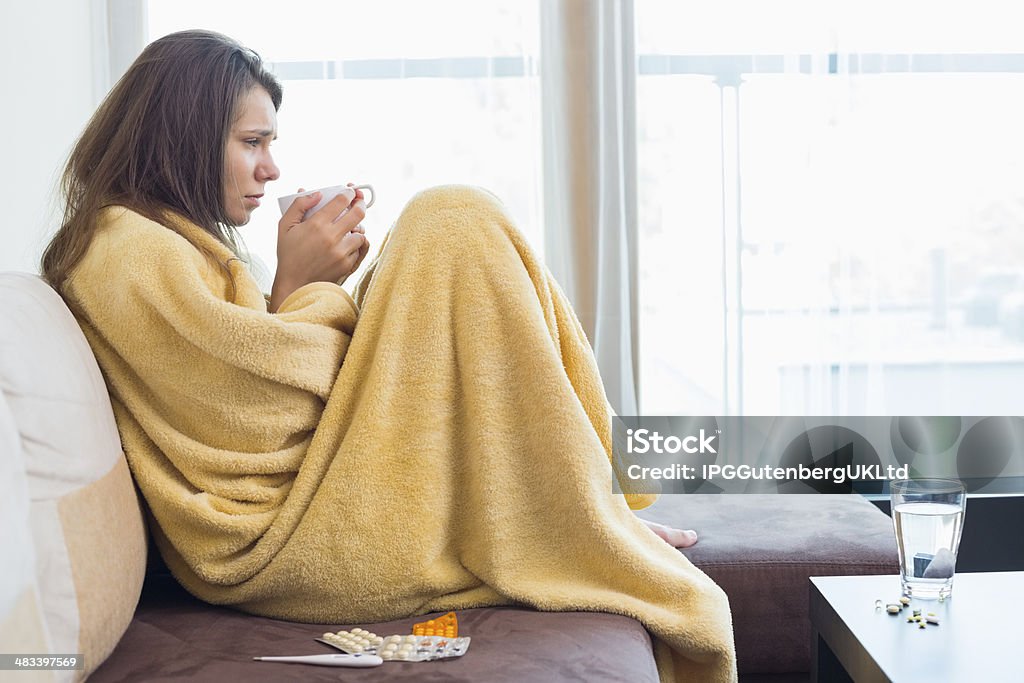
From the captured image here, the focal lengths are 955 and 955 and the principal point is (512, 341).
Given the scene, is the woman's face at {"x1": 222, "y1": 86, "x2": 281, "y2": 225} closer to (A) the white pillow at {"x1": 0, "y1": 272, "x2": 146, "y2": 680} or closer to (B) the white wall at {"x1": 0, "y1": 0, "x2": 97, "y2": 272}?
(A) the white pillow at {"x1": 0, "y1": 272, "x2": 146, "y2": 680}

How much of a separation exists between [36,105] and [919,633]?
2.34 metres

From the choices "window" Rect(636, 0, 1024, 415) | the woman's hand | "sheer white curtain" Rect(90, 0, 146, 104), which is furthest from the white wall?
"window" Rect(636, 0, 1024, 415)

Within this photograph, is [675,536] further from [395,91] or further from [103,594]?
[395,91]

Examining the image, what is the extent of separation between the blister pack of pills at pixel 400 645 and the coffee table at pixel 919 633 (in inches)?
17.3

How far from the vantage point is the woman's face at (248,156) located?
1.42 meters

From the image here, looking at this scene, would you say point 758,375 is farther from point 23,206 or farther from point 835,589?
point 23,206

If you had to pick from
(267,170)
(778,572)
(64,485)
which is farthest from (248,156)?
(778,572)

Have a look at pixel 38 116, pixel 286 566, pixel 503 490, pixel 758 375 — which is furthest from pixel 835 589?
pixel 38 116

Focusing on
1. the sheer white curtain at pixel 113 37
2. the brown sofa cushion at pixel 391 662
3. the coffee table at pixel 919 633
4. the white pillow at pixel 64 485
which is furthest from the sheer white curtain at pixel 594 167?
the white pillow at pixel 64 485

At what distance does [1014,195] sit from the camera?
2.84 m

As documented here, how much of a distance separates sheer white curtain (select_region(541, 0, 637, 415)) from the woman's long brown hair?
1.45m

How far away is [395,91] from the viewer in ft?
9.20

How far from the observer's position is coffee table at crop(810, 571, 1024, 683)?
98cm

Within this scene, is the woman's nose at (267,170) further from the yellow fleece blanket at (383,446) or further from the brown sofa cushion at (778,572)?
the brown sofa cushion at (778,572)
